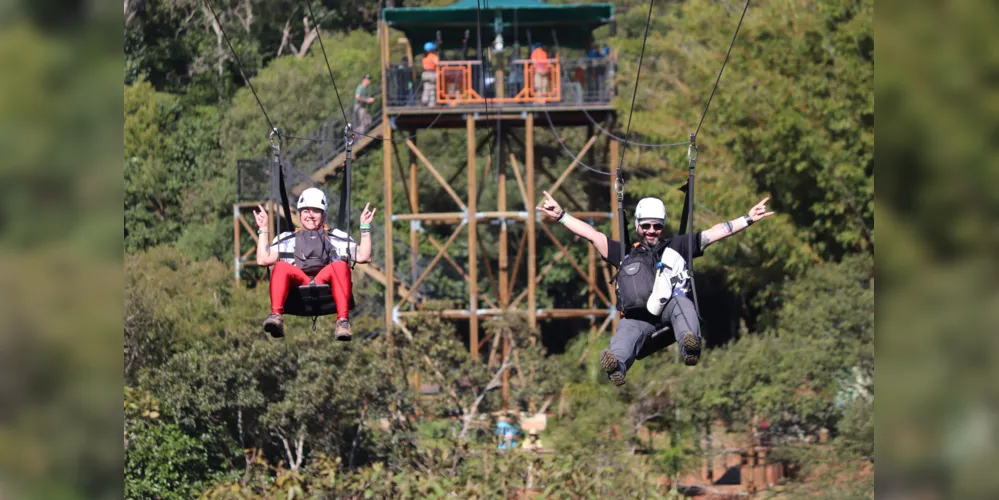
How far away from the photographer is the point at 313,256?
1287 centimetres

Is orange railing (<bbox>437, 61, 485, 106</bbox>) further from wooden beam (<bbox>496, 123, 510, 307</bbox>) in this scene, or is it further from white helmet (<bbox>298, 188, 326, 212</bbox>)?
white helmet (<bbox>298, 188, 326, 212</bbox>)

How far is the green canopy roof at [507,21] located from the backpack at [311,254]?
18.1 m

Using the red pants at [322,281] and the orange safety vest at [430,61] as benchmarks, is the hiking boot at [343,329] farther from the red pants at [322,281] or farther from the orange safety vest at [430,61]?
the orange safety vest at [430,61]

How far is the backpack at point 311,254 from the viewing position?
1285cm

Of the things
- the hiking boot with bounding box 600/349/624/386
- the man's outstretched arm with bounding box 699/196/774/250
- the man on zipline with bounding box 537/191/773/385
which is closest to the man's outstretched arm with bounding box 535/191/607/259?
the man on zipline with bounding box 537/191/773/385

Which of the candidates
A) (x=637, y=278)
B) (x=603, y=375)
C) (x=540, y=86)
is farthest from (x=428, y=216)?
(x=637, y=278)

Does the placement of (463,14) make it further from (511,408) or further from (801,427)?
(801,427)

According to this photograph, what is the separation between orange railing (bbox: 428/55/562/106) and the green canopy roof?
90 centimetres

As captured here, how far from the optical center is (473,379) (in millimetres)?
27891

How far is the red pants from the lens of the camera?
12.6 m

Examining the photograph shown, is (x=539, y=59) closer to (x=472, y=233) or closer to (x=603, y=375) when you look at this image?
(x=472, y=233)
